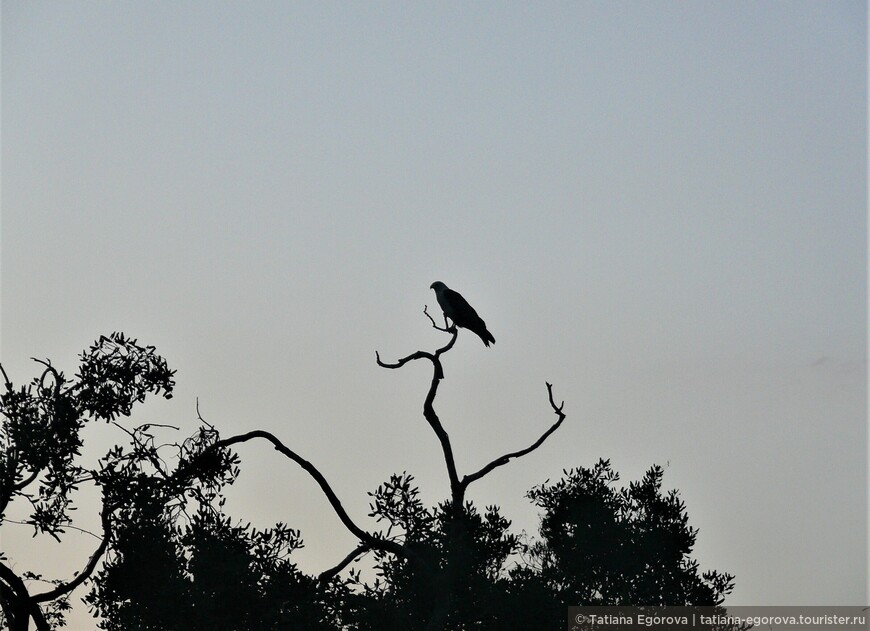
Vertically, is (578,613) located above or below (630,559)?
below

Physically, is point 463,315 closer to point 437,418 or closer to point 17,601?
point 437,418

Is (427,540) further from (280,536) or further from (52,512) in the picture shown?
(52,512)

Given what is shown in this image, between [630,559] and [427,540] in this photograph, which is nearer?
[427,540]

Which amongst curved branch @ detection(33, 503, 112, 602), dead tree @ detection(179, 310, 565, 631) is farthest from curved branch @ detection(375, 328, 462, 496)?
Answer: curved branch @ detection(33, 503, 112, 602)

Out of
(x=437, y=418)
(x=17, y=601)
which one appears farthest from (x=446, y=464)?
(x=17, y=601)

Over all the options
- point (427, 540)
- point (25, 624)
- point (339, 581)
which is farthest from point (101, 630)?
point (427, 540)

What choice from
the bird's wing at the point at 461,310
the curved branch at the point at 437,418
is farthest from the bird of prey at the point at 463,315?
the curved branch at the point at 437,418

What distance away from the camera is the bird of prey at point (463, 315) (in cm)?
2073

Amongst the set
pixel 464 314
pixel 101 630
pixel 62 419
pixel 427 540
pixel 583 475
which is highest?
pixel 464 314

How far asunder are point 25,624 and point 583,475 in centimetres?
1004

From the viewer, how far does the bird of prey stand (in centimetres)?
2073

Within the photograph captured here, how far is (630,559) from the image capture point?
18.1 metres

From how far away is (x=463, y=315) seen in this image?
20844mm

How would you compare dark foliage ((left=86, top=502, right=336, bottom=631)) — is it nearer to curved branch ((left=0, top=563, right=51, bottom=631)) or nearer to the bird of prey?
curved branch ((left=0, top=563, right=51, bottom=631))
